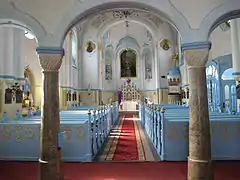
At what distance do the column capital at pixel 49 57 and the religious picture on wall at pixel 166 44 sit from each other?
15.8 metres

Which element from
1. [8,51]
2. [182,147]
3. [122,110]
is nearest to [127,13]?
[122,110]

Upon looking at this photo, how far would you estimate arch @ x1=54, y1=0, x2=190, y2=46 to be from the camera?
3.94 meters

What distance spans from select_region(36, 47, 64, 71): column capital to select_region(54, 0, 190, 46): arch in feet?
0.62

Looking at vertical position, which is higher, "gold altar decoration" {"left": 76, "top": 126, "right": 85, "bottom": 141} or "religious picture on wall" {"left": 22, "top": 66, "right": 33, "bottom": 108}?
"religious picture on wall" {"left": 22, "top": 66, "right": 33, "bottom": 108}

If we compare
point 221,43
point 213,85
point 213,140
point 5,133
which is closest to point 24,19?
point 5,133

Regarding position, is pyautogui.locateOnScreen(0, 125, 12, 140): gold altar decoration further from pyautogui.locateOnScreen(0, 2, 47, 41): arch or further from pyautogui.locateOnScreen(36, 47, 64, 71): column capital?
pyautogui.locateOnScreen(0, 2, 47, 41): arch

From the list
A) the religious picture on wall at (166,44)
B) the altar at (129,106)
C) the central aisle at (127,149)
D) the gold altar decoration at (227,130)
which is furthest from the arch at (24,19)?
the altar at (129,106)

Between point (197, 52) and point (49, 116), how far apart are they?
2.75 metres

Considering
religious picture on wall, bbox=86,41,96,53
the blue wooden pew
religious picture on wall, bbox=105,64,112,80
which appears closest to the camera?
the blue wooden pew

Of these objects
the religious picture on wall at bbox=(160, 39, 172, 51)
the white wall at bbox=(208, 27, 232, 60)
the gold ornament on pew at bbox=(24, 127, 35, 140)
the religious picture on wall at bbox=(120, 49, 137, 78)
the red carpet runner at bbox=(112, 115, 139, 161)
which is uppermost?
the religious picture on wall at bbox=(160, 39, 172, 51)

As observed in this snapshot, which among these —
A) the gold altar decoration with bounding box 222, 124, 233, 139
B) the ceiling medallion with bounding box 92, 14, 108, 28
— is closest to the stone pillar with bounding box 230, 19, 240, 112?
the gold altar decoration with bounding box 222, 124, 233, 139

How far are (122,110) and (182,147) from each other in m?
15.2

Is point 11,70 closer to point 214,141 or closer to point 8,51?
point 8,51

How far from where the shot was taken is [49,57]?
399 centimetres
